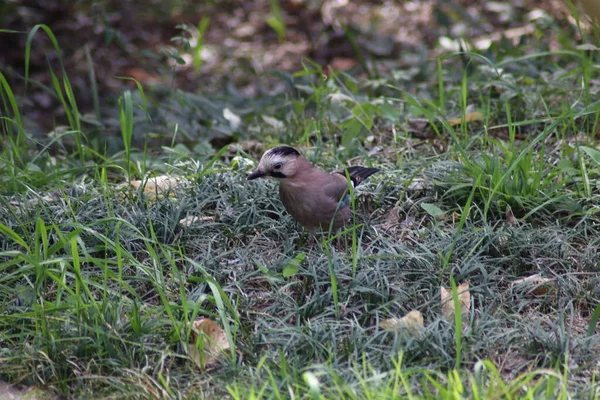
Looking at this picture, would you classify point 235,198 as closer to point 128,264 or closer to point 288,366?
point 128,264

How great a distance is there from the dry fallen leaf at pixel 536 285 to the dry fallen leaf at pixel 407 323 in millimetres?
549

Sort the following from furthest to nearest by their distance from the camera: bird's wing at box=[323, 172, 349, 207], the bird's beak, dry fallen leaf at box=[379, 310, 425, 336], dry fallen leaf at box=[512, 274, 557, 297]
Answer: bird's wing at box=[323, 172, 349, 207] → the bird's beak → dry fallen leaf at box=[512, 274, 557, 297] → dry fallen leaf at box=[379, 310, 425, 336]

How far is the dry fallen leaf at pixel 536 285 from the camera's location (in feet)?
11.4

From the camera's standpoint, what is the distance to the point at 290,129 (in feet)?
17.4

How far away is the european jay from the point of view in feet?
12.5

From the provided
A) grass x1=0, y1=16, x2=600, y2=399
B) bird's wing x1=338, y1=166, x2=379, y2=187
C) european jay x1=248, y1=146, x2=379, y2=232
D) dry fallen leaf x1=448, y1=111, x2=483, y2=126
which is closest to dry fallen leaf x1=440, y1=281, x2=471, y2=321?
grass x1=0, y1=16, x2=600, y2=399

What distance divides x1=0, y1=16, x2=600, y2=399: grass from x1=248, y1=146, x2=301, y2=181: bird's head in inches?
14.7

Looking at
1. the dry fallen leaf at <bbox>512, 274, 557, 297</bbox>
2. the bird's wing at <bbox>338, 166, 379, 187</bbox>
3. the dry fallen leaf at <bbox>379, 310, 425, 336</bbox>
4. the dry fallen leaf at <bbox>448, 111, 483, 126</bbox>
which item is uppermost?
the bird's wing at <bbox>338, 166, 379, 187</bbox>

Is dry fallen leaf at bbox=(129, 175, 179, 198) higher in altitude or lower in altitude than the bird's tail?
lower

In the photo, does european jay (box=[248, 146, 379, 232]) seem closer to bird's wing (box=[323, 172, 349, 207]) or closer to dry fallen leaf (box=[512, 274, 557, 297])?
bird's wing (box=[323, 172, 349, 207])

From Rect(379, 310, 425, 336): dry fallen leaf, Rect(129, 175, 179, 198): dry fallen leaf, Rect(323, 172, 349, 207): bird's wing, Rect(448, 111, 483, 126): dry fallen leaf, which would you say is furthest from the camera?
Rect(448, 111, 483, 126): dry fallen leaf

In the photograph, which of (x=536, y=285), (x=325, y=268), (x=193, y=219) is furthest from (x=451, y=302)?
(x=193, y=219)

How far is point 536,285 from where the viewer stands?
349 cm

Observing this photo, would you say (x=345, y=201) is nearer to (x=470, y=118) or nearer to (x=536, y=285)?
(x=536, y=285)
